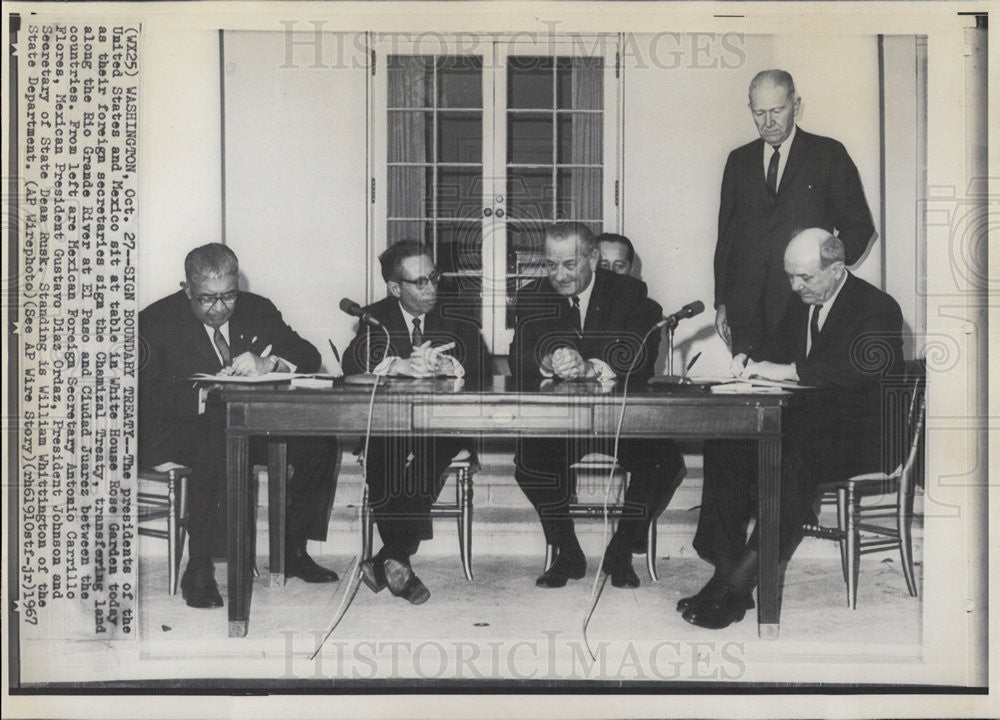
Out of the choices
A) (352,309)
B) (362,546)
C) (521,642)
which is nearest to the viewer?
(521,642)

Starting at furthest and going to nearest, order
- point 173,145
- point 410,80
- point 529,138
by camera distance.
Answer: point 529,138 < point 410,80 < point 173,145

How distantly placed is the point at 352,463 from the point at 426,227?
1.00 m

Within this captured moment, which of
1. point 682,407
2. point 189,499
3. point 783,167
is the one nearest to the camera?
point 682,407

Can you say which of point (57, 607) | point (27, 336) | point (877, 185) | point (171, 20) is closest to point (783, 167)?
point (877, 185)

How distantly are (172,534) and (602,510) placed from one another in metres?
1.64

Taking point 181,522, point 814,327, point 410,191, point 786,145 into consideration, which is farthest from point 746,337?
point 181,522

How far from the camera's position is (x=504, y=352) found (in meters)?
4.47

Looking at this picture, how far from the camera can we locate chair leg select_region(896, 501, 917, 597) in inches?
162

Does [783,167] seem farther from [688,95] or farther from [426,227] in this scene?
[426,227]

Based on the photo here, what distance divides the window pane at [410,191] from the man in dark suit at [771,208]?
1.21 metres

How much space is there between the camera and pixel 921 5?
4.01m

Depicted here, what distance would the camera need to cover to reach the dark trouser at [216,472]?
414 centimetres

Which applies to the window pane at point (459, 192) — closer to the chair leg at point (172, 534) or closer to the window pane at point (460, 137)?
the window pane at point (460, 137)

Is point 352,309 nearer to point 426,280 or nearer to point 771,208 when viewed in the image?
point 426,280
